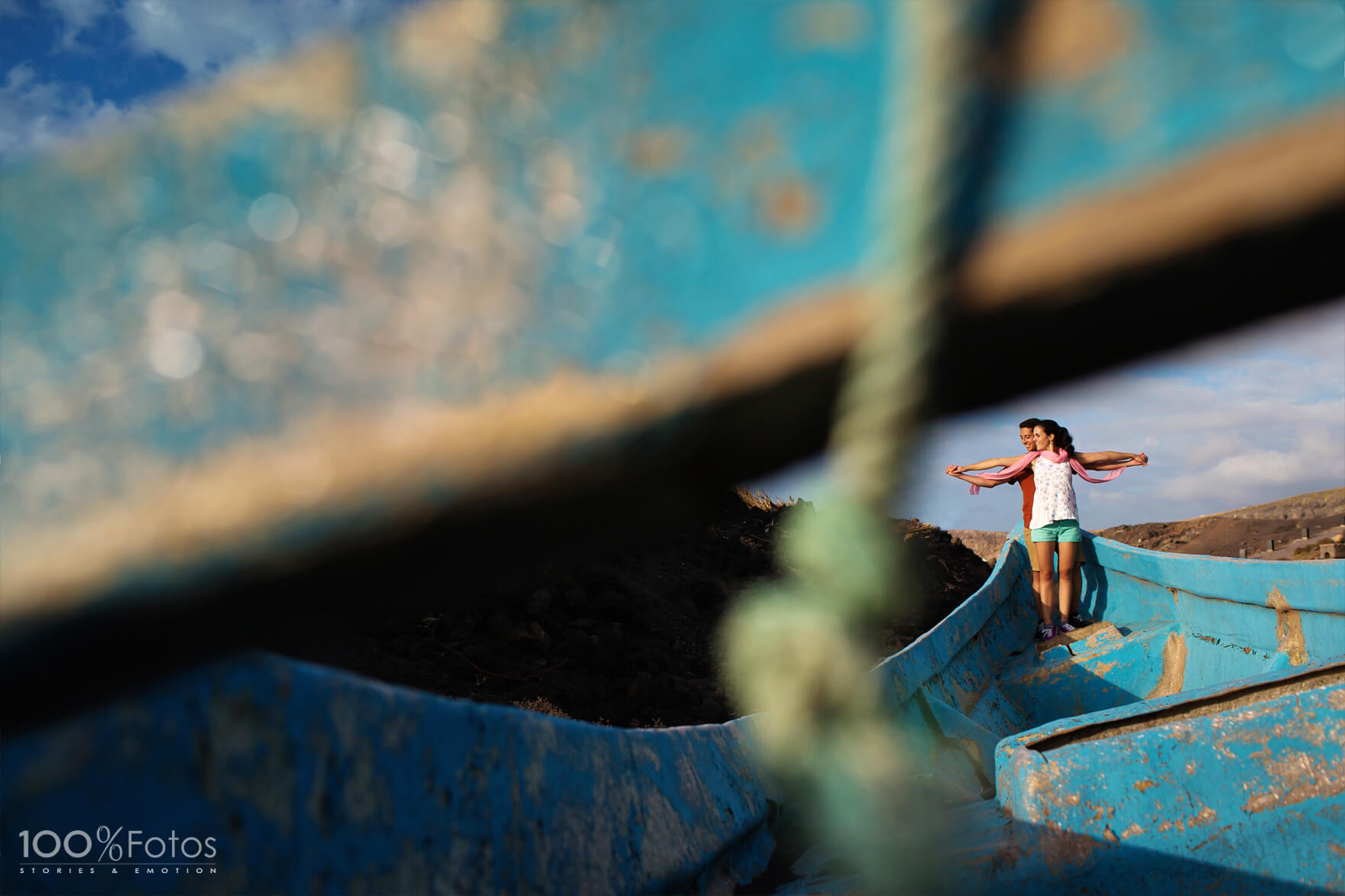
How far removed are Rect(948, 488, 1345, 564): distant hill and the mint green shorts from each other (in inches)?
431

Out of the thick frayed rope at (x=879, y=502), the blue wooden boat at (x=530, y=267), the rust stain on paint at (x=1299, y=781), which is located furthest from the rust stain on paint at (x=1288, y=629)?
the blue wooden boat at (x=530, y=267)

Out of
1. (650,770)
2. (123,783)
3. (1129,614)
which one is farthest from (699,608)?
(123,783)

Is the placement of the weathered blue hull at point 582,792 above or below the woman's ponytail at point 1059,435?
below

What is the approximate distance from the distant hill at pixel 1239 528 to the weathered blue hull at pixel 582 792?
14.4 metres

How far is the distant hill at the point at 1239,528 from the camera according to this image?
15.9 metres

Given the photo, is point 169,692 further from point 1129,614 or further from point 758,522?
point 758,522

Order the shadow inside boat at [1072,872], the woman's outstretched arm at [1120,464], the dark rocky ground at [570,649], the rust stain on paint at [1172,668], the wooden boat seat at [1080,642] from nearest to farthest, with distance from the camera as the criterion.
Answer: the shadow inside boat at [1072,872], the rust stain on paint at [1172,668], the wooden boat seat at [1080,642], the dark rocky ground at [570,649], the woman's outstretched arm at [1120,464]

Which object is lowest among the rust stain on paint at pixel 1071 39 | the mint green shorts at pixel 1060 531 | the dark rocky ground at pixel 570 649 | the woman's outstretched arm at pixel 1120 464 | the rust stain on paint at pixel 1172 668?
the rust stain on paint at pixel 1172 668

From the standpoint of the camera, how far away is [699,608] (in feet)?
22.3

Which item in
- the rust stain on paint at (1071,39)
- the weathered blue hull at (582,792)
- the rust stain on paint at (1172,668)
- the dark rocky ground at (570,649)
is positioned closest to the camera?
the rust stain on paint at (1071,39)

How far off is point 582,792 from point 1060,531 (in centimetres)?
440

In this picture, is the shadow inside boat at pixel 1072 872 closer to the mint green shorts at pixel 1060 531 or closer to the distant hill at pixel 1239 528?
the mint green shorts at pixel 1060 531

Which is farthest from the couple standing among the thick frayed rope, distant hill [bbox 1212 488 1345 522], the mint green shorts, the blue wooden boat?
distant hill [bbox 1212 488 1345 522]

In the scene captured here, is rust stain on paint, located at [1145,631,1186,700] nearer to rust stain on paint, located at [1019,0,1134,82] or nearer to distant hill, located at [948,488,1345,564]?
rust stain on paint, located at [1019,0,1134,82]
